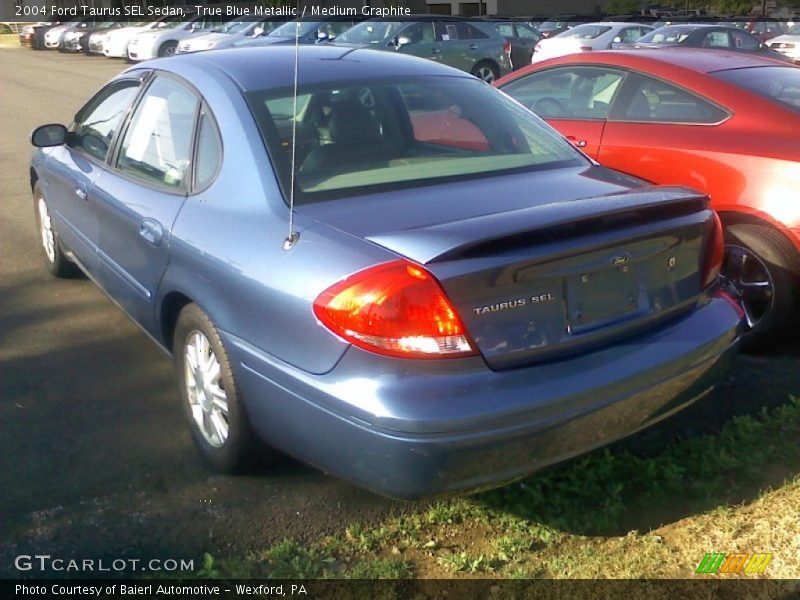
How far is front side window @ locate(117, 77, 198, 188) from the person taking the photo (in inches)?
163

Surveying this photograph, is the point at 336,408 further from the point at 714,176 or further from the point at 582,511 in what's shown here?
the point at 714,176

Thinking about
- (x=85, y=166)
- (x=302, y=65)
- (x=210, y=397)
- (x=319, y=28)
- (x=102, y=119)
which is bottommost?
(x=210, y=397)

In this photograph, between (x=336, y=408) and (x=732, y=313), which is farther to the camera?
(x=732, y=313)

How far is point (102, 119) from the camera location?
17.3ft

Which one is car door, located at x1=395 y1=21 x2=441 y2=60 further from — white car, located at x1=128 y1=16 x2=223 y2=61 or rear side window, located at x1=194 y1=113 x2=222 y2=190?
rear side window, located at x1=194 y1=113 x2=222 y2=190

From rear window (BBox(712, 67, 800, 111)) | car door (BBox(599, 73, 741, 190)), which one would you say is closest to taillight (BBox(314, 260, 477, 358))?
car door (BBox(599, 73, 741, 190))

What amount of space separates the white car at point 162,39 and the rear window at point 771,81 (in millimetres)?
20570

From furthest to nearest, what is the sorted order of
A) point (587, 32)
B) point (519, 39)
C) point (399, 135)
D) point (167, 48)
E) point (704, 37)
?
point (167, 48), point (519, 39), point (587, 32), point (704, 37), point (399, 135)

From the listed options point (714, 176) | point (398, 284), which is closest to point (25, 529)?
point (398, 284)

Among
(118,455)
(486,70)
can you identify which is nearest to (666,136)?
(118,455)

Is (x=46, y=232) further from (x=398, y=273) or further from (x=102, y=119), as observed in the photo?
(x=398, y=273)

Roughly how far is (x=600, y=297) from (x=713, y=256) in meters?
0.75

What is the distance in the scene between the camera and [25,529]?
3459 millimetres

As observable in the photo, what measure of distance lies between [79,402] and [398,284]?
7.73 feet
